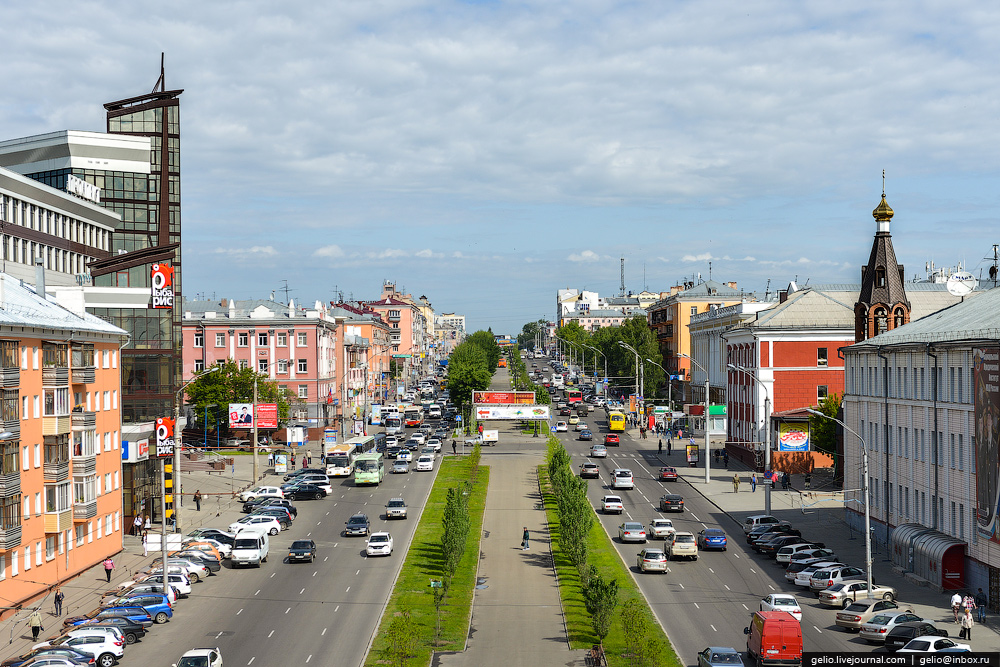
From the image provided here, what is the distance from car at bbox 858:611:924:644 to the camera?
131 feet

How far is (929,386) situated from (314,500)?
4660 centimetres

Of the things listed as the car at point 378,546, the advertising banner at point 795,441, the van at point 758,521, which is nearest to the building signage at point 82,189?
the car at point 378,546

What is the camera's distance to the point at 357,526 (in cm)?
6744

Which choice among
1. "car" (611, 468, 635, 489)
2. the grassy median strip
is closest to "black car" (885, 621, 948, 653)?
the grassy median strip

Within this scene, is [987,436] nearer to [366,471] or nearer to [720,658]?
[720,658]

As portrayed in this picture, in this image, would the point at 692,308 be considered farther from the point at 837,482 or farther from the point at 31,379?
the point at 31,379

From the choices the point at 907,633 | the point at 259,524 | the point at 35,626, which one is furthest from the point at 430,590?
the point at 907,633

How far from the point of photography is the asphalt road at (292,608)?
40.1 meters

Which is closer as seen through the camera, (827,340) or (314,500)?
(314,500)

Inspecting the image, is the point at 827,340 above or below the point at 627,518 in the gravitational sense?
above

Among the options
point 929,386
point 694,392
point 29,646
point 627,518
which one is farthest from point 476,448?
point 29,646

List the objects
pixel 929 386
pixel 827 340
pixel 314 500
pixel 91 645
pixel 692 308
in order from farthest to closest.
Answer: pixel 692 308 → pixel 827 340 → pixel 314 500 → pixel 929 386 → pixel 91 645

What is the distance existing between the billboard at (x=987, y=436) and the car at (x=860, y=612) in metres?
7.59

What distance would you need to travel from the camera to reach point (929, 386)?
56.5 metres
